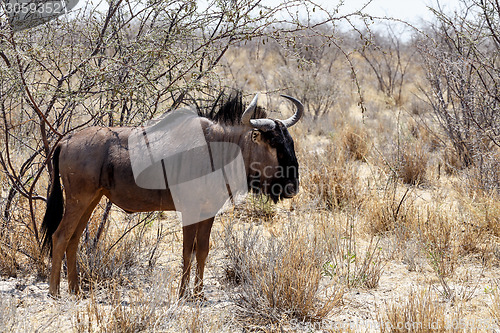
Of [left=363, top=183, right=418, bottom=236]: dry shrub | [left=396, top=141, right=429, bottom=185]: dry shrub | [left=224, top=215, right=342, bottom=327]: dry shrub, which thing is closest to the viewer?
[left=224, top=215, right=342, bottom=327]: dry shrub

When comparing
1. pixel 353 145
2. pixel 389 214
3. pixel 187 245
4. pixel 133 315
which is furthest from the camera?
pixel 353 145

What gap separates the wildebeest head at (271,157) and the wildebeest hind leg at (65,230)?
124cm

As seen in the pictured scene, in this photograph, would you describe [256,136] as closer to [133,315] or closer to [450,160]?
[133,315]

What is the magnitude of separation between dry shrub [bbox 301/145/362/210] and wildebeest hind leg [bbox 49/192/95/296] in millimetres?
3252

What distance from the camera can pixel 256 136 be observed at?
354 cm

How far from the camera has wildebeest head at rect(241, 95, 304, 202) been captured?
3508 millimetres

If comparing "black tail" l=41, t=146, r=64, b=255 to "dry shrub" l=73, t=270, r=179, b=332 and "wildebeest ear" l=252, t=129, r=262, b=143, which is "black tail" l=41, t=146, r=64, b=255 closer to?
"dry shrub" l=73, t=270, r=179, b=332

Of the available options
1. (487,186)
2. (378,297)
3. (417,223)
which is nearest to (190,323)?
(378,297)

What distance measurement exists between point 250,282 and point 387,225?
7.76 ft

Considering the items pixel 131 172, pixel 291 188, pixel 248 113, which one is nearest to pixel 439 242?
pixel 291 188

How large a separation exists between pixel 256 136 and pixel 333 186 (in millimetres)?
3027

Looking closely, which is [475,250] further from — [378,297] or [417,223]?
[378,297]

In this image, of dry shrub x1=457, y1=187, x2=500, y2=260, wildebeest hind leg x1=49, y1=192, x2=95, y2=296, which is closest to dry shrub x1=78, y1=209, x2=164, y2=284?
wildebeest hind leg x1=49, y1=192, x2=95, y2=296

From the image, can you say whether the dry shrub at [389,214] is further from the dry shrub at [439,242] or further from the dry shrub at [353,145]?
the dry shrub at [353,145]
